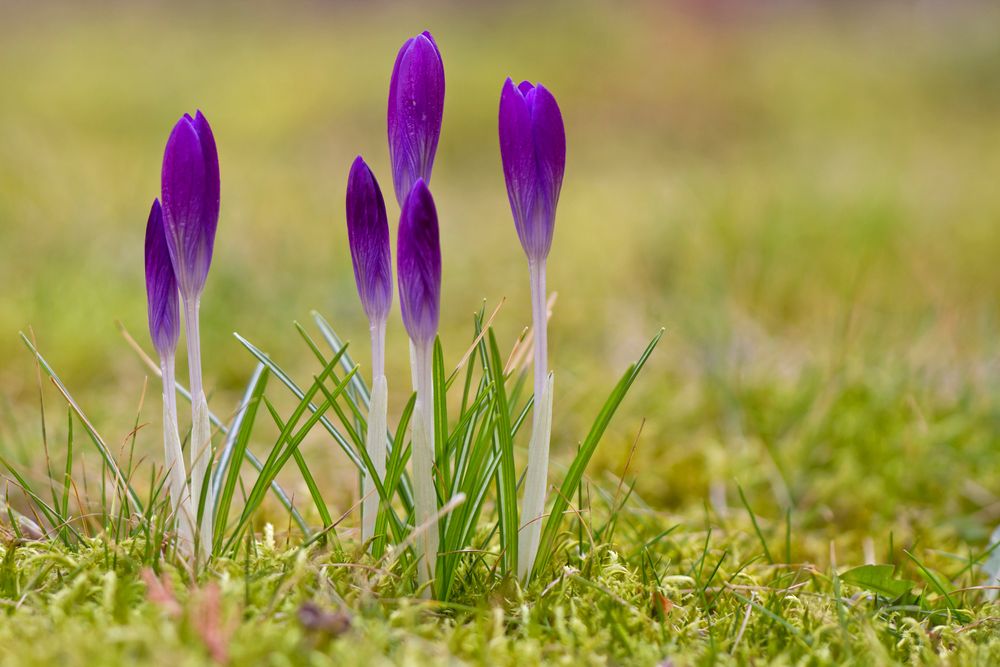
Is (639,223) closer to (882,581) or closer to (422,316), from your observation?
(882,581)

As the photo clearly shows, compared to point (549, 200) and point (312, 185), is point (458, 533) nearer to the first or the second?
point (549, 200)

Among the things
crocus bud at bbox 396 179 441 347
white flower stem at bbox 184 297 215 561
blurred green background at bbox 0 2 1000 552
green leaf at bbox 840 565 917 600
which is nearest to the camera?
crocus bud at bbox 396 179 441 347

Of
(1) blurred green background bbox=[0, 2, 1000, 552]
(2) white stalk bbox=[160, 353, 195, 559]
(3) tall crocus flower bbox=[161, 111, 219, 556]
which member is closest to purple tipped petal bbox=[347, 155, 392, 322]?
(3) tall crocus flower bbox=[161, 111, 219, 556]

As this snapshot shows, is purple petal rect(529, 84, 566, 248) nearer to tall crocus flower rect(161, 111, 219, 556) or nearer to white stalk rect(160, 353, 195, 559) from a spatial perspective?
tall crocus flower rect(161, 111, 219, 556)

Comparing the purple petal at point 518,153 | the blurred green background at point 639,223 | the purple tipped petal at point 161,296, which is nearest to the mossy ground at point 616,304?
the blurred green background at point 639,223

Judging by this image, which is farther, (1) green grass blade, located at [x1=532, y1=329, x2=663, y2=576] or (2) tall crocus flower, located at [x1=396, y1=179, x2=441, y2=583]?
(1) green grass blade, located at [x1=532, y1=329, x2=663, y2=576]

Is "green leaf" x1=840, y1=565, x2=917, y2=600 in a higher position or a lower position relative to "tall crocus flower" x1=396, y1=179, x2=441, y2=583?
lower

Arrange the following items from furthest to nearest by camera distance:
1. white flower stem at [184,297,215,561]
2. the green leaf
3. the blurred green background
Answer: the blurred green background < the green leaf < white flower stem at [184,297,215,561]
